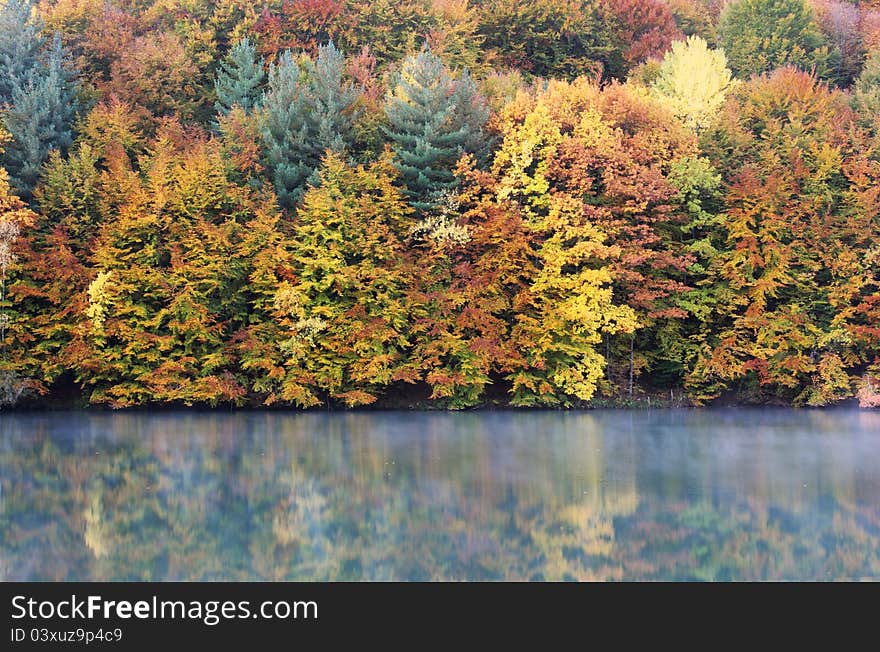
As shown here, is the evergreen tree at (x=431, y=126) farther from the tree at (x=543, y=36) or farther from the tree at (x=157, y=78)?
the tree at (x=543, y=36)

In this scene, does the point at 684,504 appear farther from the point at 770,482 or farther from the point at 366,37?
the point at 366,37

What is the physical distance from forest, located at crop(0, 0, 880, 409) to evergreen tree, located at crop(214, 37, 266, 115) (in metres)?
2.81

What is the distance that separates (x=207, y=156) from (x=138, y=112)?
571 centimetres

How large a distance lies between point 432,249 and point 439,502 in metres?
17.8

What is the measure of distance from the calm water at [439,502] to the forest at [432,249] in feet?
16.8

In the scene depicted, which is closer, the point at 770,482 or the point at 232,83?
the point at 770,482

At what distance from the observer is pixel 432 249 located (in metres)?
33.0

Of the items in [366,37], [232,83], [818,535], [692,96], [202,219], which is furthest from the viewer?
[366,37]

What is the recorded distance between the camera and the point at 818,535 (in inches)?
550

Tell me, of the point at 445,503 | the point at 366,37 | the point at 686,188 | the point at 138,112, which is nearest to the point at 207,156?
the point at 138,112

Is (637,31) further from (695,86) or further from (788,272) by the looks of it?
(788,272)

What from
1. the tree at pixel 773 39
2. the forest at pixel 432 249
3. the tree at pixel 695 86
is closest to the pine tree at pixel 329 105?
the forest at pixel 432 249

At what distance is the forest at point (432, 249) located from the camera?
3183cm

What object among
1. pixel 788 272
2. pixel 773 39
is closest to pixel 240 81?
pixel 788 272
